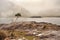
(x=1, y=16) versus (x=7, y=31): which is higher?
(x=1, y=16)

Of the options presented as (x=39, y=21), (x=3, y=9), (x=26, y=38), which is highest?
(x=3, y=9)

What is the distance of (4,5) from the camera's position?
2369 mm

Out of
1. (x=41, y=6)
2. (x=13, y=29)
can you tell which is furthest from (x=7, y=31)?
(x=41, y=6)

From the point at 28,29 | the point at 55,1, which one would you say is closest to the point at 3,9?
the point at 28,29

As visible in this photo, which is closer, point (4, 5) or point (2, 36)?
point (2, 36)

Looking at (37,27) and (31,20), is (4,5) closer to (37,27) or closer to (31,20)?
(31,20)

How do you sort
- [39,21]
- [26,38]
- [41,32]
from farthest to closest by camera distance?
1. [39,21]
2. [41,32]
3. [26,38]

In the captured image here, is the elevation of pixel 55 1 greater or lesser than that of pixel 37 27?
greater

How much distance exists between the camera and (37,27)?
2.16 meters

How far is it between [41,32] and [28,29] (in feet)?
0.71

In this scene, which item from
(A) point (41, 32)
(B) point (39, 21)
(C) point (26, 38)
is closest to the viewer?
(C) point (26, 38)

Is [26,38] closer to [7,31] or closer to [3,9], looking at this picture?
[7,31]

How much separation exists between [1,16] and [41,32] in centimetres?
79

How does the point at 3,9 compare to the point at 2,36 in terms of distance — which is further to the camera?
the point at 3,9
